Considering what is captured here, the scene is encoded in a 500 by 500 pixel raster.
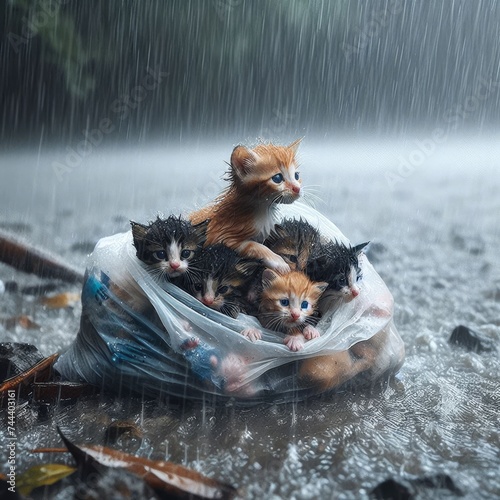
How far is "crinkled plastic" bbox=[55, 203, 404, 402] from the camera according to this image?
6.53 feet

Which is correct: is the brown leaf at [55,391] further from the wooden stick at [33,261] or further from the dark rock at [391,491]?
the wooden stick at [33,261]

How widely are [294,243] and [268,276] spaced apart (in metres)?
0.19

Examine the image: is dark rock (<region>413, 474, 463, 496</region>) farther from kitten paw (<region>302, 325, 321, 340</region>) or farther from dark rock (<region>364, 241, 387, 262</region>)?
dark rock (<region>364, 241, 387, 262</region>)

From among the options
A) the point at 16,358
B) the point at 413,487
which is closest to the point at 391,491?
the point at 413,487

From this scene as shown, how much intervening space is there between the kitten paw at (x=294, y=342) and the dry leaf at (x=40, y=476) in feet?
2.26

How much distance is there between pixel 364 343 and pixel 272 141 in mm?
742

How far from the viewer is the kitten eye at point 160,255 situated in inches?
77.7

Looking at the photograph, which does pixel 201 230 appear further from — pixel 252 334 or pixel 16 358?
pixel 16 358

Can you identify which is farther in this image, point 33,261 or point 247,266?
point 33,261

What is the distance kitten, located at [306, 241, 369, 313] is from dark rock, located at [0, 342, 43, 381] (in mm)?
1052

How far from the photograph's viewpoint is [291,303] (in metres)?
1.95

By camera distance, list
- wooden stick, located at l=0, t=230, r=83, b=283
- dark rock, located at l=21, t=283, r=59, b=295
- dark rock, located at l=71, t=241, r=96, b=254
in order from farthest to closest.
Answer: dark rock, located at l=71, t=241, r=96, b=254, dark rock, located at l=21, t=283, r=59, b=295, wooden stick, located at l=0, t=230, r=83, b=283

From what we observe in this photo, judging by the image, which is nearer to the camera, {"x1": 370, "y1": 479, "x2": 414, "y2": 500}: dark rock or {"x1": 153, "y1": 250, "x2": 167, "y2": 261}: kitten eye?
{"x1": 370, "y1": 479, "x2": 414, "y2": 500}: dark rock

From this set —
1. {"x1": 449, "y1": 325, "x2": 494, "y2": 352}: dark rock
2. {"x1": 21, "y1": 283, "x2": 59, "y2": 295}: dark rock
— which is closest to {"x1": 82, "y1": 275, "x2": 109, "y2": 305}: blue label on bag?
{"x1": 21, "y1": 283, "x2": 59, "y2": 295}: dark rock
